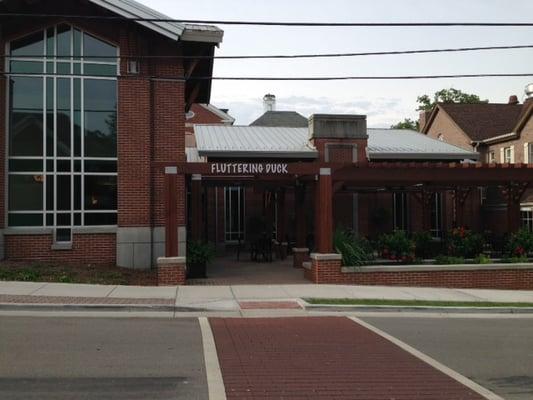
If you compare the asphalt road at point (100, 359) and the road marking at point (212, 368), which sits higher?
the asphalt road at point (100, 359)

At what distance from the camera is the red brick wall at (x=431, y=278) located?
1555 centimetres

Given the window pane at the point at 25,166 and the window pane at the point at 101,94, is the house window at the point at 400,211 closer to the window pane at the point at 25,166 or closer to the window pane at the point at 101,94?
the window pane at the point at 101,94

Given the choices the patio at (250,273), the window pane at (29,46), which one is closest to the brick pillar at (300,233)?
the patio at (250,273)

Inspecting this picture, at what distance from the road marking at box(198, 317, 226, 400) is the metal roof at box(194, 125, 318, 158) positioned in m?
12.8

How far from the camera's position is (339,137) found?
23406mm

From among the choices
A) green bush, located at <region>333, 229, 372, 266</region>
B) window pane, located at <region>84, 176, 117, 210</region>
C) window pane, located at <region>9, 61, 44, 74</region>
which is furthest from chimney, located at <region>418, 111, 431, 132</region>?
window pane, located at <region>9, 61, 44, 74</region>

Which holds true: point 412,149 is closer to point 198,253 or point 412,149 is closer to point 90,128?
point 198,253

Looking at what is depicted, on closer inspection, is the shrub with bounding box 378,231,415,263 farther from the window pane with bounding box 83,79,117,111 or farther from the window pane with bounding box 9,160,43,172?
the window pane with bounding box 9,160,43,172

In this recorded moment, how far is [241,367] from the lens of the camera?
7102 mm

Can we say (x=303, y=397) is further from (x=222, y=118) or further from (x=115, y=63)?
(x=222, y=118)

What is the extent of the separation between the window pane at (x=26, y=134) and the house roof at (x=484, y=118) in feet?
88.1

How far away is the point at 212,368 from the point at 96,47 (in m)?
12.7

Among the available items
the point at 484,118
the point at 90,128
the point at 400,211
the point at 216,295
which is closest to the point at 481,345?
the point at 216,295

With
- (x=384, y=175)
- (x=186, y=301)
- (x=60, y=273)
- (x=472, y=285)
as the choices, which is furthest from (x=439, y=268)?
(x=60, y=273)
